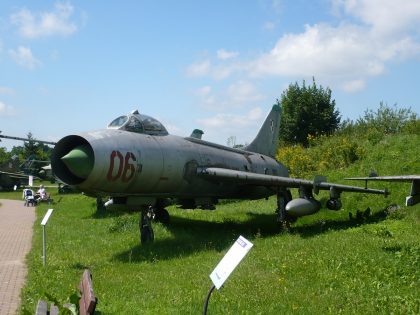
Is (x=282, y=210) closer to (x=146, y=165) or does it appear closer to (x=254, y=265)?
(x=146, y=165)

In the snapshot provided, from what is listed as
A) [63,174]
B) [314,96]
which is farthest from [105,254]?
[314,96]

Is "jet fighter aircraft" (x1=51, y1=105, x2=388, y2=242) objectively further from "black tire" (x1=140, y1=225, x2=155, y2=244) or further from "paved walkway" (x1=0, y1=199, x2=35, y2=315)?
"paved walkway" (x1=0, y1=199, x2=35, y2=315)

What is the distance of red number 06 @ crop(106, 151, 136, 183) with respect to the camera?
10023mm

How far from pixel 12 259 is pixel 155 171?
4.19 metres

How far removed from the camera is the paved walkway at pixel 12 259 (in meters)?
7.50

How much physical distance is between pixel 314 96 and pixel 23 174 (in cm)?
3262

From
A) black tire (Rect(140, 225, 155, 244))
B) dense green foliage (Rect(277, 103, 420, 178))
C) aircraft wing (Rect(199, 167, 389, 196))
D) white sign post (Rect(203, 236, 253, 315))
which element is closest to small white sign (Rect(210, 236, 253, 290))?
white sign post (Rect(203, 236, 253, 315))

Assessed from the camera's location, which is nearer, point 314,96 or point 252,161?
point 252,161

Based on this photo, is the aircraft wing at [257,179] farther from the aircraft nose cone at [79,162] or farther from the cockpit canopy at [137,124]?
the aircraft nose cone at [79,162]

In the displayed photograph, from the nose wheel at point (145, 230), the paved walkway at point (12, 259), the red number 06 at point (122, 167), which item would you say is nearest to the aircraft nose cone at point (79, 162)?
the red number 06 at point (122, 167)

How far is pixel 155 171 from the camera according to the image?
1120cm

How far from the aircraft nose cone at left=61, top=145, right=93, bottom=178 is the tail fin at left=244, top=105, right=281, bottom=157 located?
9.31 meters

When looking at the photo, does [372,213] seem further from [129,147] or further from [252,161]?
[129,147]

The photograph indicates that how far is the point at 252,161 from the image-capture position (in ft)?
52.9
